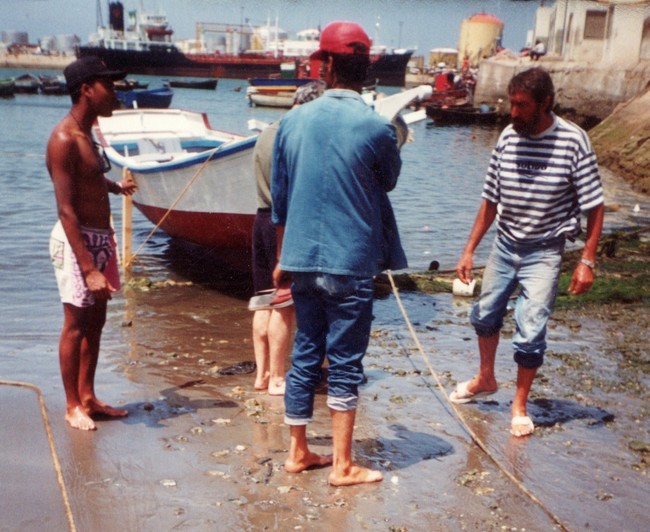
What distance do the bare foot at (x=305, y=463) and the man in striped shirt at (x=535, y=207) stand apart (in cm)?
129

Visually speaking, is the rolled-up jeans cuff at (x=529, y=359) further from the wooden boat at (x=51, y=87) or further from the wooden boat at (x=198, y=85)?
the wooden boat at (x=198, y=85)

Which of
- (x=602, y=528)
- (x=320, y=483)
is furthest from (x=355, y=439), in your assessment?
(x=602, y=528)

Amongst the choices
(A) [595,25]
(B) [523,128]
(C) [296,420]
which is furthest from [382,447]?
(A) [595,25]

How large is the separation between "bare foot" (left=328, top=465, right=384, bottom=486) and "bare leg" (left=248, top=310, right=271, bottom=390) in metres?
1.60

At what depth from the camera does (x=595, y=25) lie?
39312mm

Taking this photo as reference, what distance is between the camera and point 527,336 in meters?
4.45

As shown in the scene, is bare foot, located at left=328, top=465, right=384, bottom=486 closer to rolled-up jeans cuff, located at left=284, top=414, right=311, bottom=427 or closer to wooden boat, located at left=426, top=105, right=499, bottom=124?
rolled-up jeans cuff, located at left=284, top=414, right=311, bottom=427

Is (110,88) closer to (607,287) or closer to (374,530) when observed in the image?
(374,530)

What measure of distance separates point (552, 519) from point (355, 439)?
129 centimetres

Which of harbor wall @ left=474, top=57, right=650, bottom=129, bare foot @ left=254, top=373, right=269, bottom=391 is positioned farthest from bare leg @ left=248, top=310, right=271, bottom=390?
harbor wall @ left=474, top=57, right=650, bottom=129

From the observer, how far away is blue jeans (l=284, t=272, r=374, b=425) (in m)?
3.59

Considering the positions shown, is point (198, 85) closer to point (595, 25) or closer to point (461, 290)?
→ point (595, 25)

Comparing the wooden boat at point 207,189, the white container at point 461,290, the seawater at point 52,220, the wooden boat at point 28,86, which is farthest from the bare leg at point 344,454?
the wooden boat at point 28,86

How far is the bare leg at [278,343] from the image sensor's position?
5113 mm
